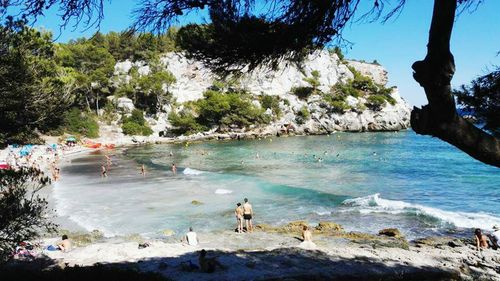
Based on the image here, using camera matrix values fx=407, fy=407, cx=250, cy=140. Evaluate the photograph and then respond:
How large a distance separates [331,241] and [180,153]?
3776 centimetres

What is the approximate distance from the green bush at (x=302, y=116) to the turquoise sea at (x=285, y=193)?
4080 cm

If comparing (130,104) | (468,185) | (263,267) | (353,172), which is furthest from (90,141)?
(263,267)

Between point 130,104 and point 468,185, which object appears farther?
point 130,104

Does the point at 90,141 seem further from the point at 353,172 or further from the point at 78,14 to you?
the point at 78,14

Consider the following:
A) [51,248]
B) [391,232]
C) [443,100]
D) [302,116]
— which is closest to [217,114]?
[302,116]

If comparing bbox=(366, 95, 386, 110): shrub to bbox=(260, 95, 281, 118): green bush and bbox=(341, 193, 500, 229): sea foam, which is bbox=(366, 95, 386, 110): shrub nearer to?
bbox=(260, 95, 281, 118): green bush

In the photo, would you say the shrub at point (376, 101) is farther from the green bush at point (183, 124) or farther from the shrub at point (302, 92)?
the green bush at point (183, 124)

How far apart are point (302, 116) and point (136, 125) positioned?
34.2 meters

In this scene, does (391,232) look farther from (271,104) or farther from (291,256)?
(271,104)

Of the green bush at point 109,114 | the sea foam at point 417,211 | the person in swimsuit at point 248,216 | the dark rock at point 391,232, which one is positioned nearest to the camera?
the dark rock at point 391,232

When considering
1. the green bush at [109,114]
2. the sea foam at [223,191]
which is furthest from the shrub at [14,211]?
the green bush at [109,114]

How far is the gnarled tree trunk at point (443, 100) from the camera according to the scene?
3.04 m

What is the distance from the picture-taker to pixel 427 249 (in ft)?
45.8

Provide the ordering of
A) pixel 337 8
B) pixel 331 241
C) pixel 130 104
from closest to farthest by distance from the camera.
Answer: pixel 337 8 → pixel 331 241 → pixel 130 104
